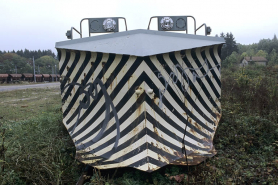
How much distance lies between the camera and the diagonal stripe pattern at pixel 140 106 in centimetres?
229

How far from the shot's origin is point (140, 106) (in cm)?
231

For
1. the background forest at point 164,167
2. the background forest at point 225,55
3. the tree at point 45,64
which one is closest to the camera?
the background forest at point 164,167

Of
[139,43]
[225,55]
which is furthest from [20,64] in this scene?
[139,43]

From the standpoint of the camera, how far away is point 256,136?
10.5ft

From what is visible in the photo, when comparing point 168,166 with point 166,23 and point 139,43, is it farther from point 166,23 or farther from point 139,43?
point 166,23

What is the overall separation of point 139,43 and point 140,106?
0.67m

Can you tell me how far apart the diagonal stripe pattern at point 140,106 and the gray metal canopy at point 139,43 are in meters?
0.08

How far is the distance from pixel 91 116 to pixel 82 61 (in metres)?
0.73

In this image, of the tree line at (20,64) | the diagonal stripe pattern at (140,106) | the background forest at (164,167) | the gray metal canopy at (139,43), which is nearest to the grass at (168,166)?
the background forest at (164,167)

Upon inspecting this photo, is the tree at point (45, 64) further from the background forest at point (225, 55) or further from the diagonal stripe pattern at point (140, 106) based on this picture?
the diagonal stripe pattern at point (140, 106)

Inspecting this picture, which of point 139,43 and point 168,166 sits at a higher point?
point 139,43

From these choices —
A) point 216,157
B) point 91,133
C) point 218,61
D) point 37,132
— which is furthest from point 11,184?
point 218,61

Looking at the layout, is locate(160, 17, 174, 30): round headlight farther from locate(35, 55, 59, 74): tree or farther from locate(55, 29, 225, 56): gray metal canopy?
locate(35, 55, 59, 74): tree

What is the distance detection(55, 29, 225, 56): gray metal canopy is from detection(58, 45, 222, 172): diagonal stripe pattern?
0.08 metres
